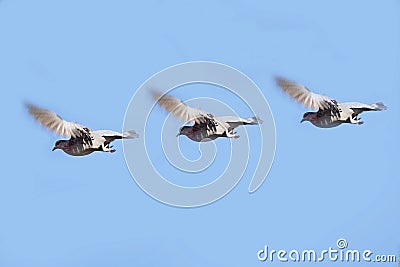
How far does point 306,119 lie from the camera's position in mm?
4164

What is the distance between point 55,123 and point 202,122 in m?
0.73

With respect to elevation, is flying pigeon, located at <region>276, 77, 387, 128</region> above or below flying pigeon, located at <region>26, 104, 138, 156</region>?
above

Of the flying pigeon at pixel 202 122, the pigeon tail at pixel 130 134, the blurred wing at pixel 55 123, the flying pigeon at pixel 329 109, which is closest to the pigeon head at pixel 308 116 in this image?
the flying pigeon at pixel 329 109

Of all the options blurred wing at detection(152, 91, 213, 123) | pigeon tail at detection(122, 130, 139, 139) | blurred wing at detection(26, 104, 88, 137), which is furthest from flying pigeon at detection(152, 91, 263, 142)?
blurred wing at detection(26, 104, 88, 137)

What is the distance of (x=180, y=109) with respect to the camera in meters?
4.12

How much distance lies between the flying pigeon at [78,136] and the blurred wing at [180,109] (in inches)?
8.4

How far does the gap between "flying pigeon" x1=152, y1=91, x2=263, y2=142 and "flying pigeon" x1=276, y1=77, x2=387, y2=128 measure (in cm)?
25

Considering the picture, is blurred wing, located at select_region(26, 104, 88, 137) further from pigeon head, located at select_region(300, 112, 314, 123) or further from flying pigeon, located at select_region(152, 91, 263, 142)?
pigeon head, located at select_region(300, 112, 314, 123)

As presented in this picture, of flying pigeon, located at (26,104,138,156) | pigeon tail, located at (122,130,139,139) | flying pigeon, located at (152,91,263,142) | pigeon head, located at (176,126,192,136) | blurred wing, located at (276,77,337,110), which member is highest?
blurred wing, located at (276,77,337,110)

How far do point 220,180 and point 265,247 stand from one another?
15.7 inches

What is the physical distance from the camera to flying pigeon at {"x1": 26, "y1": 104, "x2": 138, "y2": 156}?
4086mm

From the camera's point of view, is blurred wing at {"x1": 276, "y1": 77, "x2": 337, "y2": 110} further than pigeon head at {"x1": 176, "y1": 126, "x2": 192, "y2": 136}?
No

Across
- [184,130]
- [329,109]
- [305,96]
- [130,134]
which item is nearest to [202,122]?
[184,130]

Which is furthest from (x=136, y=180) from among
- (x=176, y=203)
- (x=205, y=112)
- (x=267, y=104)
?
(x=267, y=104)
